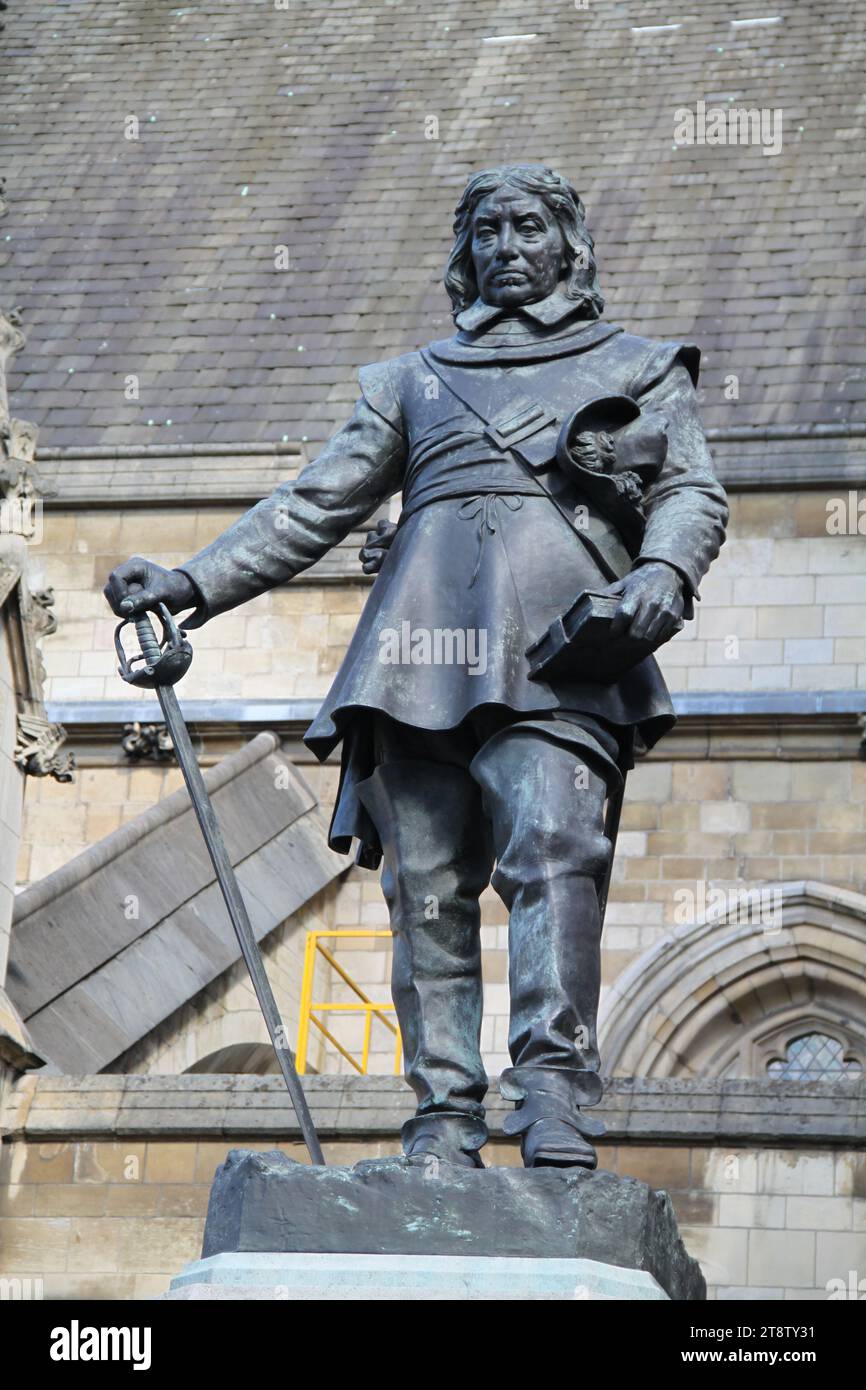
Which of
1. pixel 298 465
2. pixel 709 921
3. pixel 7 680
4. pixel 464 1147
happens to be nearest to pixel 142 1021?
pixel 7 680

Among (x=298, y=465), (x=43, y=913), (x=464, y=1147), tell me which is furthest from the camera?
(x=298, y=465)

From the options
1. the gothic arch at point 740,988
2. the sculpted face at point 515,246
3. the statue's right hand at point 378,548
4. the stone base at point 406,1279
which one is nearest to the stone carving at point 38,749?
the gothic arch at point 740,988

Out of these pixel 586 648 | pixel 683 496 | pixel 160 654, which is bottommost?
pixel 586 648

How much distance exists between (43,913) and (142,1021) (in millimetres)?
686

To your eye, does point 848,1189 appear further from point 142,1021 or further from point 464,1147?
point 464,1147

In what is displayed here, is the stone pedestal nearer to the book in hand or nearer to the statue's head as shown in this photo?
the book in hand

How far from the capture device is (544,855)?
4688mm

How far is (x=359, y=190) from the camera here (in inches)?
737

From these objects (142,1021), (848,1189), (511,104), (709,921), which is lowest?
(848,1189)

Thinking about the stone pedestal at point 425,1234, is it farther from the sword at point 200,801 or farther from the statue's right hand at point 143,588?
the statue's right hand at point 143,588

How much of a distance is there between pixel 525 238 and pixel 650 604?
3.24 feet

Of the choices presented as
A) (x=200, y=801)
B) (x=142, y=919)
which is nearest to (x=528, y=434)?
(x=200, y=801)

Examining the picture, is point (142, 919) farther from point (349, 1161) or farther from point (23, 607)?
point (349, 1161)

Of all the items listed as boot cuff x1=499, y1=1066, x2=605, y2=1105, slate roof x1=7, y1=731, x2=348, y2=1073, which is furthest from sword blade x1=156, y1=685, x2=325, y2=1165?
slate roof x1=7, y1=731, x2=348, y2=1073
